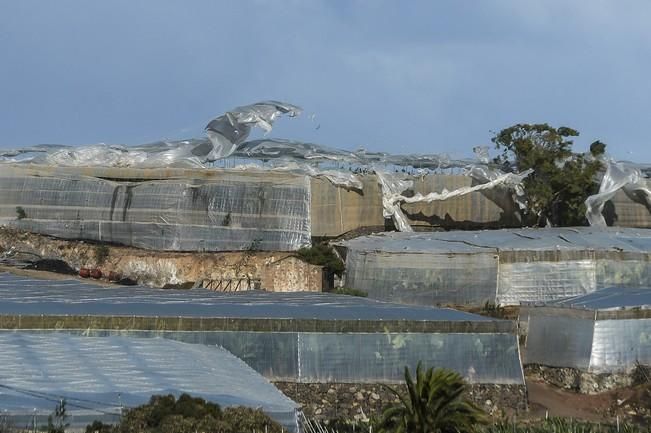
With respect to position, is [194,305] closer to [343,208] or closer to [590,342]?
[590,342]

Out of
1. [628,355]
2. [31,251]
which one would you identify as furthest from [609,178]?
[31,251]

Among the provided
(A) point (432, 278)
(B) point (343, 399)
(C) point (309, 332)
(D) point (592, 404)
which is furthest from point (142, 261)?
(D) point (592, 404)

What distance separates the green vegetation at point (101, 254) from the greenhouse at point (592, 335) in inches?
672

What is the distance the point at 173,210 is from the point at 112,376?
23.8m

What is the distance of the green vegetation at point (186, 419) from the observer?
15.7 m

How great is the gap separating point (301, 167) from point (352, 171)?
2.26 metres

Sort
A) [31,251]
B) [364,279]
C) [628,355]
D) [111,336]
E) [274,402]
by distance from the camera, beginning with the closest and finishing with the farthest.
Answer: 1. [274,402]
2. [111,336]
3. [628,355]
4. [364,279]
5. [31,251]

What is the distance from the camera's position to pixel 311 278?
40.5 meters

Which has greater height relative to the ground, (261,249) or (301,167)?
(301,167)

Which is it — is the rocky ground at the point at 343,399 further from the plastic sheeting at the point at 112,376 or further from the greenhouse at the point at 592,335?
the greenhouse at the point at 592,335

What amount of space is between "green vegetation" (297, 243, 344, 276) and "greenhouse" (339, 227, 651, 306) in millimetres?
1606

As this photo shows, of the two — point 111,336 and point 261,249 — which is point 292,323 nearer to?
point 111,336

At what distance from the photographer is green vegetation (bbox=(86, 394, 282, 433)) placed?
619 inches

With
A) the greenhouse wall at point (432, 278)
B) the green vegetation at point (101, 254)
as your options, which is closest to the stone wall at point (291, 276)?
the greenhouse wall at point (432, 278)
